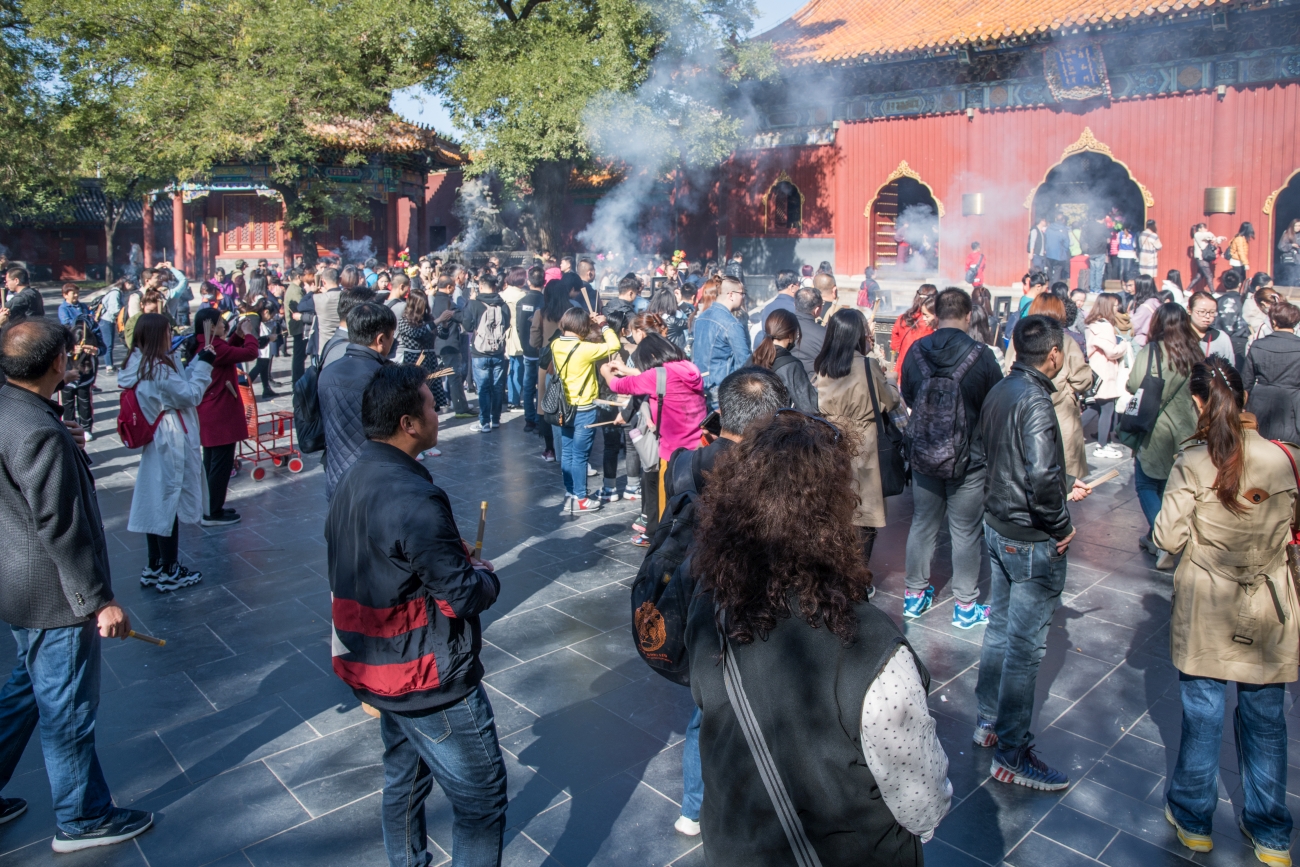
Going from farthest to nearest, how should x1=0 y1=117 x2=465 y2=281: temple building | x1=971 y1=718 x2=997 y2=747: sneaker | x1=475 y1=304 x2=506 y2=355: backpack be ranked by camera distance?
x1=0 y1=117 x2=465 y2=281: temple building, x1=475 y1=304 x2=506 y2=355: backpack, x1=971 y1=718 x2=997 y2=747: sneaker

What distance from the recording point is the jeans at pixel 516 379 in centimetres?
1132

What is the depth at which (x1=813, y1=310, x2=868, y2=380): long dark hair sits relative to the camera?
17.0 feet

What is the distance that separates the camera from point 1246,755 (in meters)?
3.38

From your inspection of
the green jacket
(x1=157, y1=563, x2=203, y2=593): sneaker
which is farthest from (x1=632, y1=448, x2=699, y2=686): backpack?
(x1=157, y1=563, x2=203, y2=593): sneaker

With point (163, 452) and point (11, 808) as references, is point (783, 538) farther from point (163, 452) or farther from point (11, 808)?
point (163, 452)

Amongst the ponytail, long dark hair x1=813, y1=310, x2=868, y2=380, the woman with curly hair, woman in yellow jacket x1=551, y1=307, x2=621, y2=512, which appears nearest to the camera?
the woman with curly hair

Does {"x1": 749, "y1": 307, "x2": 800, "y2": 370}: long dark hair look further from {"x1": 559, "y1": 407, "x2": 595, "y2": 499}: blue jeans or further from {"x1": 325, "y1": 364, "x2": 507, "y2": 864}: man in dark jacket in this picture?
{"x1": 325, "y1": 364, "x2": 507, "y2": 864}: man in dark jacket

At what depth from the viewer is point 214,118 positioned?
19.9 m

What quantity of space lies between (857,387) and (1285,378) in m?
2.84

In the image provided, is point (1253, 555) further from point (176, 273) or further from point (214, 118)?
point (214, 118)

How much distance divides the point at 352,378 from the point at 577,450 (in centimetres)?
324

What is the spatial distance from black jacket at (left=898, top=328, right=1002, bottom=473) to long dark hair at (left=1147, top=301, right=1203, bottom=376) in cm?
125

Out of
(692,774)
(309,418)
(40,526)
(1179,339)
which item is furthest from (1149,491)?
(40,526)

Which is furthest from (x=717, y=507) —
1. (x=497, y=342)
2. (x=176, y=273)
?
(x=176, y=273)
